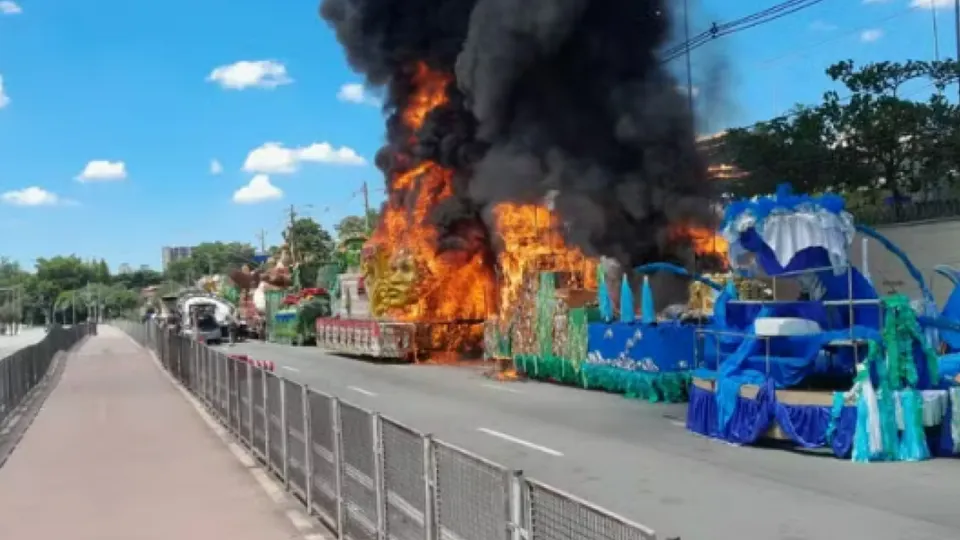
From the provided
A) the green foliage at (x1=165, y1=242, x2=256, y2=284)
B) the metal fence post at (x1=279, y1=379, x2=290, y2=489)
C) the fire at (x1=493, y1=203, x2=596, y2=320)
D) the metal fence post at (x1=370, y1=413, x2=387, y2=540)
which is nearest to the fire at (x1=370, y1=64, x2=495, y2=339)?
the fire at (x1=493, y1=203, x2=596, y2=320)

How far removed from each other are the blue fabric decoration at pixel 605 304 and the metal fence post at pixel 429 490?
46.9ft

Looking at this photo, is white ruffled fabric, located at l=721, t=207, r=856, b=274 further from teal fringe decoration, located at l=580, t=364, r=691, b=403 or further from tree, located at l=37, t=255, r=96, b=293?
tree, located at l=37, t=255, r=96, b=293

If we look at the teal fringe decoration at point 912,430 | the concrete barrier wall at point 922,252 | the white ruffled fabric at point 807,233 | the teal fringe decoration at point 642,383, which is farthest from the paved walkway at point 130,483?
the concrete barrier wall at point 922,252

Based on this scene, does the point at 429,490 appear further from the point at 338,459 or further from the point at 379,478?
the point at 338,459

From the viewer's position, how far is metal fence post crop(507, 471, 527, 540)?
4051mm

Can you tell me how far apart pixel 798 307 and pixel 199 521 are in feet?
26.9

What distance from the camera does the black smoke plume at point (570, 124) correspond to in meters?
29.6

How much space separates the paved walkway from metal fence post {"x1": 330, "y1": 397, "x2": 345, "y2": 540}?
0.54 m

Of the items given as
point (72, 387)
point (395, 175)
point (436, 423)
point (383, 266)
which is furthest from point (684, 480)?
point (395, 175)

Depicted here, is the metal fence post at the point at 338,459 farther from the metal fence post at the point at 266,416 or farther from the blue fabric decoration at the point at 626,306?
the blue fabric decoration at the point at 626,306

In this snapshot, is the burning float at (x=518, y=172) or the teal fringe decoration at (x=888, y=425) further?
the burning float at (x=518, y=172)

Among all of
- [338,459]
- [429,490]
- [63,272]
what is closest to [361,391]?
[338,459]

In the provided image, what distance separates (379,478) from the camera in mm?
6539

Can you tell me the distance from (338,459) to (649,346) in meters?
10.7
